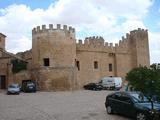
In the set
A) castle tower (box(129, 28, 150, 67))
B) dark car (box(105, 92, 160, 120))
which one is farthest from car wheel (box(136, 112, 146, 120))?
castle tower (box(129, 28, 150, 67))

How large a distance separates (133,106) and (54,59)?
27.0m

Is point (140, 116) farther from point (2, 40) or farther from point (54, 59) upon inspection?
point (2, 40)

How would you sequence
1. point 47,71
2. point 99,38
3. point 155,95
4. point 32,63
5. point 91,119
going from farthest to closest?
point 99,38, point 32,63, point 47,71, point 91,119, point 155,95

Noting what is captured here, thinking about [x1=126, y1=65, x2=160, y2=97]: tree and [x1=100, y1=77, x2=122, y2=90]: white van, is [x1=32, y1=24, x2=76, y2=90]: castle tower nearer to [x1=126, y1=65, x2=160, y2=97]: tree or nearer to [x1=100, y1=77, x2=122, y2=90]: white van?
[x1=100, y1=77, x2=122, y2=90]: white van

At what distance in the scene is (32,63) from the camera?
147 feet

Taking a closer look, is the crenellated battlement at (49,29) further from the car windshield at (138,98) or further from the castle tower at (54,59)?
the car windshield at (138,98)

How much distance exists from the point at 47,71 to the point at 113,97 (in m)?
24.6

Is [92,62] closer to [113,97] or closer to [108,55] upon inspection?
[108,55]

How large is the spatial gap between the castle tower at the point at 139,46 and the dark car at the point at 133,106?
121 feet

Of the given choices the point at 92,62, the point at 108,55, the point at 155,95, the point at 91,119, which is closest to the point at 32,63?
the point at 92,62

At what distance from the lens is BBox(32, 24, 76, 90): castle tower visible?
137 ft

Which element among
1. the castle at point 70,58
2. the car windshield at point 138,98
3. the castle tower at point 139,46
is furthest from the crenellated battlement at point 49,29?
the car windshield at point 138,98

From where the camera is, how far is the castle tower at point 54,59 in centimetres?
4172

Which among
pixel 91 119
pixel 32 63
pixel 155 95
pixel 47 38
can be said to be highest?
pixel 47 38
